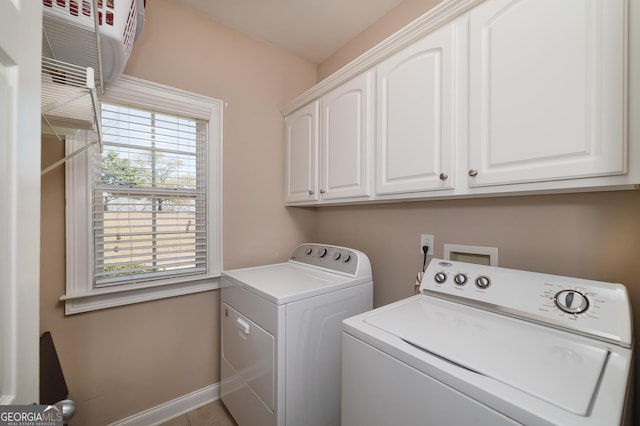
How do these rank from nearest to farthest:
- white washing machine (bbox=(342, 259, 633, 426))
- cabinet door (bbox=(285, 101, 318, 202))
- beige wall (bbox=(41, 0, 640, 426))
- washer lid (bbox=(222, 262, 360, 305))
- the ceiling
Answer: white washing machine (bbox=(342, 259, 633, 426))
beige wall (bbox=(41, 0, 640, 426))
washer lid (bbox=(222, 262, 360, 305))
the ceiling
cabinet door (bbox=(285, 101, 318, 202))

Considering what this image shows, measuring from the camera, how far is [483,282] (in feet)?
3.71

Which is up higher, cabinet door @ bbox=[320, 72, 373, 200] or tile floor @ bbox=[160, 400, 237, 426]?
cabinet door @ bbox=[320, 72, 373, 200]

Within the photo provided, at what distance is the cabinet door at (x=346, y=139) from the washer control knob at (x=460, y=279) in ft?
2.08

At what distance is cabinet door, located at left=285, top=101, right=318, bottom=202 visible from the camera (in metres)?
1.90

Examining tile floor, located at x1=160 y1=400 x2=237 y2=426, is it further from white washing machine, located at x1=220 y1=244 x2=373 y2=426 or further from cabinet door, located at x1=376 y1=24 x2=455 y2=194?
cabinet door, located at x1=376 y1=24 x2=455 y2=194

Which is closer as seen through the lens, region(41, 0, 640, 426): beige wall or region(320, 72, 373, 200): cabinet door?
region(41, 0, 640, 426): beige wall

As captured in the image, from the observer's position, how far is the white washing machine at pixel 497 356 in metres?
0.60

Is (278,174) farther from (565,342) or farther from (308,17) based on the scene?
(565,342)

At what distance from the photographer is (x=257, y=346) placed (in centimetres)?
139

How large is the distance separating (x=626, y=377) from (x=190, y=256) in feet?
6.62

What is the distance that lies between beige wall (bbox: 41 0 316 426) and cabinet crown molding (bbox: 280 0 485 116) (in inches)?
22.7

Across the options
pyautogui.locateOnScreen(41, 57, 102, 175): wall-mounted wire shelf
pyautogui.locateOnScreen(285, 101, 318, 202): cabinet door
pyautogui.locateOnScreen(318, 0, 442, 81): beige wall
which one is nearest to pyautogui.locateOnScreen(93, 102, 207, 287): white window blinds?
pyautogui.locateOnScreen(41, 57, 102, 175): wall-mounted wire shelf

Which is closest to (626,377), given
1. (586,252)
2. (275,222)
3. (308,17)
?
(586,252)

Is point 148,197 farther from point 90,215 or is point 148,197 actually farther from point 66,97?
point 66,97
